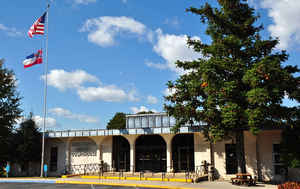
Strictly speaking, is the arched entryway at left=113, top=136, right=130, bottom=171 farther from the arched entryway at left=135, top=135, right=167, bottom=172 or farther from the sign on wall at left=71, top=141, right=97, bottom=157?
the sign on wall at left=71, top=141, right=97, bottom=157

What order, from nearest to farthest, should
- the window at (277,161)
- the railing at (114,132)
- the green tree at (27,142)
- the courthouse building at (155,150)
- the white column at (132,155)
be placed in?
the window at (277,161) → the courthouse building at (155,150) → the railing at (114,132) → the white column at (132,155) → the green tree at (27,142)

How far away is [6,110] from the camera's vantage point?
30562mm

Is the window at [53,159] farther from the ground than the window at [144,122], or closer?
closer

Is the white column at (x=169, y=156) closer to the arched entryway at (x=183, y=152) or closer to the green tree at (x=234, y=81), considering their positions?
the arched entryway at (x=183, y=152)

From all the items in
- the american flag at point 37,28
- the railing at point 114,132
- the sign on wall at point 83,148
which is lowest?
the sign on wall at point 83,148

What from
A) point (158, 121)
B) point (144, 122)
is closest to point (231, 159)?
point (158, 121)

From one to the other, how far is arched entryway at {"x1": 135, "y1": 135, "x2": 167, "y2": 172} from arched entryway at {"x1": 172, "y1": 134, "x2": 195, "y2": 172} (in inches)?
57.5

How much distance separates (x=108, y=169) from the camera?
29.2m

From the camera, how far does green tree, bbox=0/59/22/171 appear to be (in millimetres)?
28938

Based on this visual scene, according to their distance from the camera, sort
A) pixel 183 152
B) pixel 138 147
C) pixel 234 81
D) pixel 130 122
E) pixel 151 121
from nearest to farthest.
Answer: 1. pixel 234 81
2. pixel 183 152
3. pixel 138 147
4. pixel 151 121
5. pixel 130 122

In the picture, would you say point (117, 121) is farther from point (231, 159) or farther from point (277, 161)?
point (277, 161)

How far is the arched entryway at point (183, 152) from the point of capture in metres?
27.2

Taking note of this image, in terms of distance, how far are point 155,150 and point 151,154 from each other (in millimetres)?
571

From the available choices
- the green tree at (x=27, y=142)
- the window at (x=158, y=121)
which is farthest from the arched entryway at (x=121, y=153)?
the green tree at (x=27, y=142)
